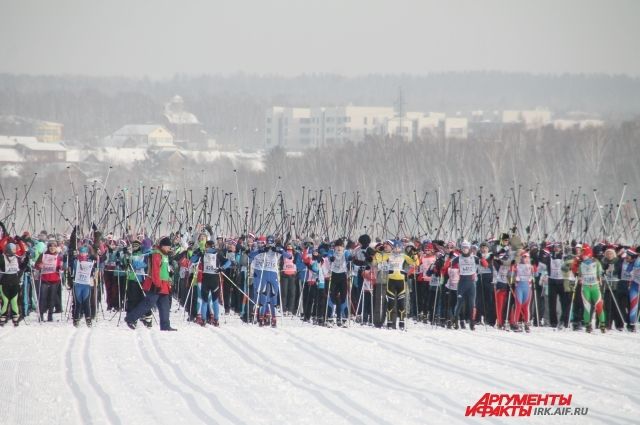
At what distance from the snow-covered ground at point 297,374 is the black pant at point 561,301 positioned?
1.69 meters

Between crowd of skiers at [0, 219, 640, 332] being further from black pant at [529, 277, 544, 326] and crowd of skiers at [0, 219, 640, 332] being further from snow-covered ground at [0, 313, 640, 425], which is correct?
snow-covered ground at [0, 313, 640, 425]

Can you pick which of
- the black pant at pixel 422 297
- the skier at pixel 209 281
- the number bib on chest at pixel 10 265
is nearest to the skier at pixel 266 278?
the skier at pixel 209 281

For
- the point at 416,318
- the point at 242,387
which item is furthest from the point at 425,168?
the point at 242,387

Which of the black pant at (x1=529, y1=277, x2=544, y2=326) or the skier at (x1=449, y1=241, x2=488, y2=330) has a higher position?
the skier at (x1=449, y1=241, x2=488, y2=330)

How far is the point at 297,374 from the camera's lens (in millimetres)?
16594

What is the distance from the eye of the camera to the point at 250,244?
26438 millimetres

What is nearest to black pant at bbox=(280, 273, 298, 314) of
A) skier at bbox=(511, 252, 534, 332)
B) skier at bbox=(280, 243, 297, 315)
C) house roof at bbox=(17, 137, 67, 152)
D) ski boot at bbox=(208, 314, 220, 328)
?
skier at bbox=(280, 243, 297, 315)

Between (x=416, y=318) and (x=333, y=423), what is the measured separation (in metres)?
13.3

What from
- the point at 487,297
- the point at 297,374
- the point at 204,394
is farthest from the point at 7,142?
the point at 204,394

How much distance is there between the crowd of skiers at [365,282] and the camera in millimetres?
23156

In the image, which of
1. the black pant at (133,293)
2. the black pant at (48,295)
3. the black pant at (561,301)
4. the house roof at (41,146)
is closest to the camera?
the black pant at (48,295)

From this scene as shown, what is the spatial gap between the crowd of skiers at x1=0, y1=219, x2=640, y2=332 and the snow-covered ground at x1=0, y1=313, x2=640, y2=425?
3.43ft

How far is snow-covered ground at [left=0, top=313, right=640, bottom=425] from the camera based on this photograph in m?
13.7

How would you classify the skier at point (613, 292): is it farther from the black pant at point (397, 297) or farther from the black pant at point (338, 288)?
the black pant at point (338, 288)
